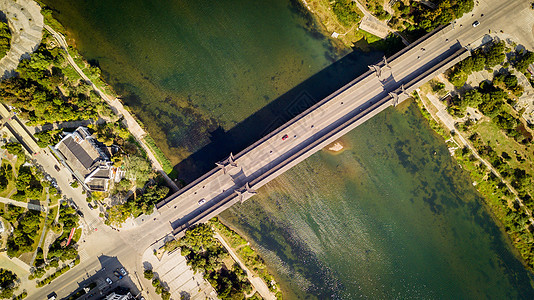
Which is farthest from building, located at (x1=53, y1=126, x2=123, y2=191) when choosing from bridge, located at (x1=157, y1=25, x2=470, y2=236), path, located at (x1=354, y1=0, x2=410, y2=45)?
path, located at (x1=354, y1=0, x2=410, y2=45)

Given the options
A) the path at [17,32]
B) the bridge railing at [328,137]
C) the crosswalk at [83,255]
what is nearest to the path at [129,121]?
the path at [17,32]

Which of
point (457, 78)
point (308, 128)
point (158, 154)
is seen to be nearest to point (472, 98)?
point (457, 78)

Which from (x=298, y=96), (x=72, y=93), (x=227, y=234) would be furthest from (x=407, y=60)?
(x=72, y=93)

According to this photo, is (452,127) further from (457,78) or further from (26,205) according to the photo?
(26,205)

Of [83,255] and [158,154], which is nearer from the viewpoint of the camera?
[83,255]

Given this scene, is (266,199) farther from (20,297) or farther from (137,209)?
(20,297)

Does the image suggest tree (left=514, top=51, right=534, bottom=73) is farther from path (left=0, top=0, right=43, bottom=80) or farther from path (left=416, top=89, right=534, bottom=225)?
path (left=0, top=0, right=43, bottom=80)
